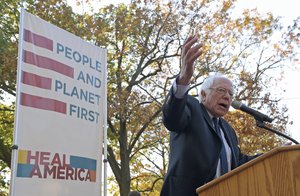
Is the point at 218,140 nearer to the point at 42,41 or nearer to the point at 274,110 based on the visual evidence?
the point at 42,41

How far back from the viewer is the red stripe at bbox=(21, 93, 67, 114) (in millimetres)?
3589

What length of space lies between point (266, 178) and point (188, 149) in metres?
0.84

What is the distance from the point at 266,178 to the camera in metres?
1.67

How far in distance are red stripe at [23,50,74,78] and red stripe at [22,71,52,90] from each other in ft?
0.37

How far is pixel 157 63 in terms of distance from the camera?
14.7 metres

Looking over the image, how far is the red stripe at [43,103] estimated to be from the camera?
3.59 meters

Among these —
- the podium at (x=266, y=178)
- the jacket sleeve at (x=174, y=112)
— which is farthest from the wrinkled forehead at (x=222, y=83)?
the podium at (x=266, y=178)

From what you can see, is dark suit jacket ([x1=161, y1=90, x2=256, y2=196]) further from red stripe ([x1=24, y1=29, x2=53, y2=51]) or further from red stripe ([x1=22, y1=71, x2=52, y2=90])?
red stripe ([x1=24, y1=29, x2=53, y2=51])

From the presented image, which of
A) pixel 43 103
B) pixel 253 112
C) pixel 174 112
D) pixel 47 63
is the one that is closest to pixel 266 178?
pixel 174 112

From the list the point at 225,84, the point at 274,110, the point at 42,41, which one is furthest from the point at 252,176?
the point at 274,110

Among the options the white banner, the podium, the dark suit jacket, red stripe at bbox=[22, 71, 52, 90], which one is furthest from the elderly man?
red stripe at bbox=[22, 71, 52, 90]

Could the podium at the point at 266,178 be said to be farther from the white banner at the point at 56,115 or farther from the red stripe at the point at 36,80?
the red stripe at the point at 36,80

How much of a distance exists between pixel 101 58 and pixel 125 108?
8.51 m

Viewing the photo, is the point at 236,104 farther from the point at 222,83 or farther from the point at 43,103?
the point at 43,103
